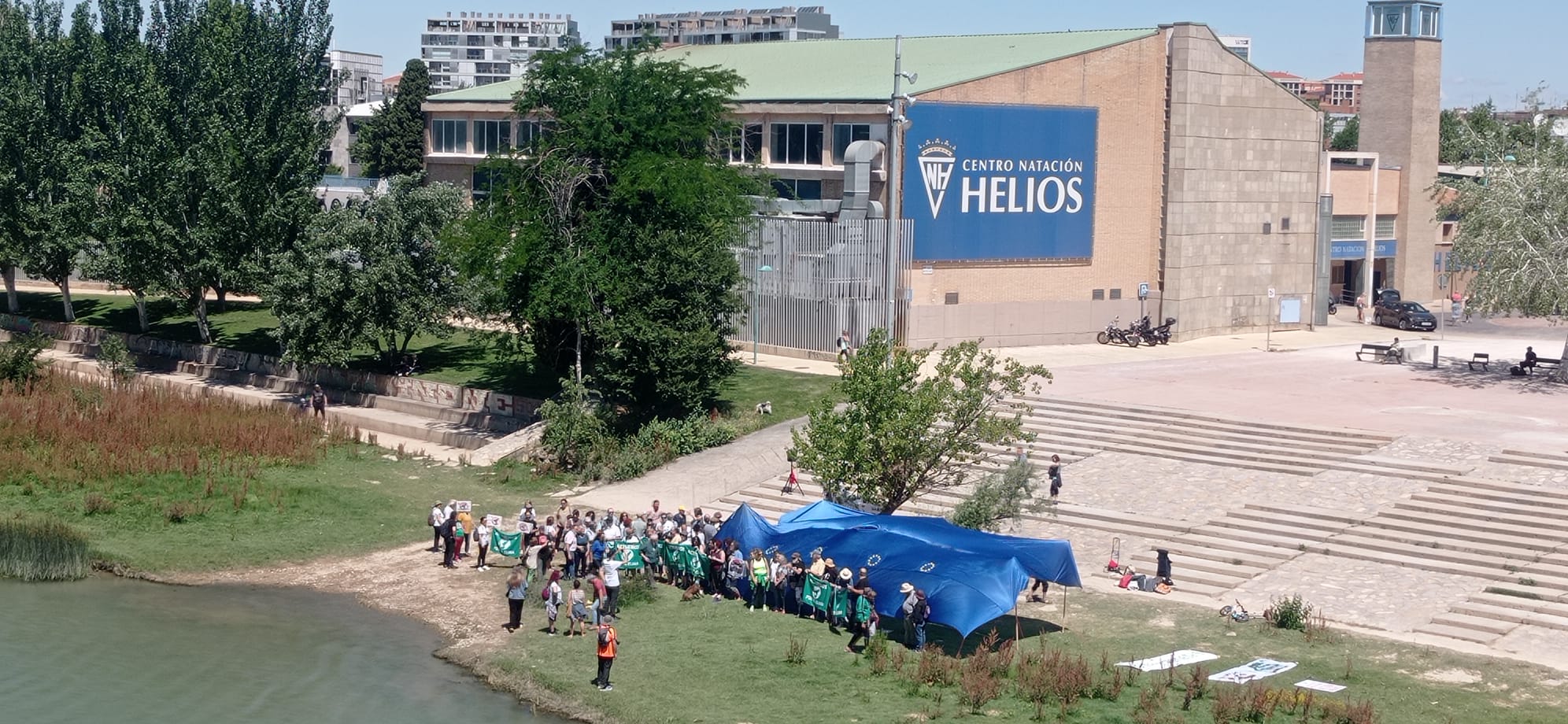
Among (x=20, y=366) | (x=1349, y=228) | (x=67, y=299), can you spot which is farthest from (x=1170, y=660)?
(x=1349, y=228)

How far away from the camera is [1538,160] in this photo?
156 ft

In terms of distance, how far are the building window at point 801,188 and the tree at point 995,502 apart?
2919 cm

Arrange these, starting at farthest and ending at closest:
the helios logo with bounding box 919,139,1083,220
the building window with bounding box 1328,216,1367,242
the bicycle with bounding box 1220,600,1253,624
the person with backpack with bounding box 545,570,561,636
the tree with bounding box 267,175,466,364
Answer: the building window with bounding box 1328,216,1367,242 → the helios logo with bounding box 919,139,1083,220 → the tree with bounding box 267,175,466,364 → the person with backpack with bounding box 545,570,561,636 → the bicycle with bounding box 1220,600,1253,624

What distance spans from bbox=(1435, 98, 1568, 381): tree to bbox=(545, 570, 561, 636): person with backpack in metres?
31.5

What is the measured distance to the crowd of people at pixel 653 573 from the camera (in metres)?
25.9

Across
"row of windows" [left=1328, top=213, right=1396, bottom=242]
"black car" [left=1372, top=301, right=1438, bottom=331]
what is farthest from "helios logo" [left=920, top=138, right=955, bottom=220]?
"row of windows" [left=1328, top=213, right=1396, bottom=242]

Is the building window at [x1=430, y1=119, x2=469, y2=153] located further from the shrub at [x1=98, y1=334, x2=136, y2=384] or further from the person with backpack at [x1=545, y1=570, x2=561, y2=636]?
the person with backpack at [x1=545, y1=570, x2=561, y2=636]

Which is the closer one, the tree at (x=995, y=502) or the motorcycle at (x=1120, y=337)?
the tree at (x=995, y=502)

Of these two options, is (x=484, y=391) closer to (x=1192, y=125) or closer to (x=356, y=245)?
(x=356, y=245)

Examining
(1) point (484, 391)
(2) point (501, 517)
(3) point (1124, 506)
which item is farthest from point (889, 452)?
(1) point (484, 391)

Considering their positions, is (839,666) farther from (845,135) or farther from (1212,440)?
(845,135)

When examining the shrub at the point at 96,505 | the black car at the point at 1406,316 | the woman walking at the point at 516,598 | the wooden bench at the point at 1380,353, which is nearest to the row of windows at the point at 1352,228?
the black car at the point at 1406,316

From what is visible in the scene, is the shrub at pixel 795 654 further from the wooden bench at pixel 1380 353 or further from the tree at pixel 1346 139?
the tree at pixel 1346 139

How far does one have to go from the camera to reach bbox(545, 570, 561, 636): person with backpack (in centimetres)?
2728
